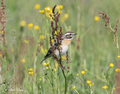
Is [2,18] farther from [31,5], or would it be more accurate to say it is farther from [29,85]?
[31,5]

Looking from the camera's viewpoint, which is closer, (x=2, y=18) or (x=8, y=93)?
(x=2, y=18)

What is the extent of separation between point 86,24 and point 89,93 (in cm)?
467

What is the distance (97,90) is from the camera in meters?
4.37

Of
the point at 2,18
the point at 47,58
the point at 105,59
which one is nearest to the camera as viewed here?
the point at 2,18

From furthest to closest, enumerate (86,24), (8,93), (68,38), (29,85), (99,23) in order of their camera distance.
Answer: (86,24) → (99,23) → (68,38) → (29,85) → (8,93)

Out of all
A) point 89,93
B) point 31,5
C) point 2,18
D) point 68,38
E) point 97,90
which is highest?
point 31,5

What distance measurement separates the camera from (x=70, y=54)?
4586mm

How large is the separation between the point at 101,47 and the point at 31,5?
4341 mm

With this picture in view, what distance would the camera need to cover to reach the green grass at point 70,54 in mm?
3434

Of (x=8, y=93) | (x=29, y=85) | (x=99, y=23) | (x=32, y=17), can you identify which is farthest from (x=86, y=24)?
(x=8, y=93)

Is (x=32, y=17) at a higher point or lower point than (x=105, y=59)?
higher

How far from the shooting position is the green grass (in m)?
3.43

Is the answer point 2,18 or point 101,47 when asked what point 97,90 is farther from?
point 2,18

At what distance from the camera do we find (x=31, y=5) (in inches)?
351
